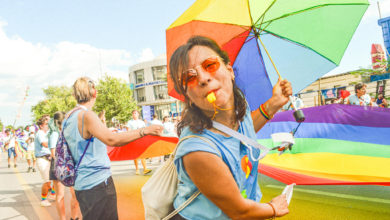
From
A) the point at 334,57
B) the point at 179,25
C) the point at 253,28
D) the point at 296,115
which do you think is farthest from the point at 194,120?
the point at 334,57

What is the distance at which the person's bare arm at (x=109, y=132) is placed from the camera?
223 centimetres

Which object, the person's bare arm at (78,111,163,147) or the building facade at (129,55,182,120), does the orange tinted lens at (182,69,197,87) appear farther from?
the building facade at (129,55,182,120)

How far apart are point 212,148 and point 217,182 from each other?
0.14 m

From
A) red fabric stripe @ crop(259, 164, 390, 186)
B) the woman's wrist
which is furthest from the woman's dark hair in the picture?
red fabric stripe @ crop(259, 164, 390, 186)

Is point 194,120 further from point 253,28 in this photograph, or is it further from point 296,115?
point 253,28

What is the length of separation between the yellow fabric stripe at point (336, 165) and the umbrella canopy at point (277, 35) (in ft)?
Answer: 4.51

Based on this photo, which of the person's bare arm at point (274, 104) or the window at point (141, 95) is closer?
the person's bare arm at point (274, 104)

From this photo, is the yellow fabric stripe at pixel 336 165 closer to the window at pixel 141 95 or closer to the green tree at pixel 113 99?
the green tree at pixel 113 99

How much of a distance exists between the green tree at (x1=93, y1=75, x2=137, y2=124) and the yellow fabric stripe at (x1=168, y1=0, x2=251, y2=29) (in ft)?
119

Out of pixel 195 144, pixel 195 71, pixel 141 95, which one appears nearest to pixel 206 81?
pixel 195 71

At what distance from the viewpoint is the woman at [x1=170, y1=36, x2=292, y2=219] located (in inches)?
44.1

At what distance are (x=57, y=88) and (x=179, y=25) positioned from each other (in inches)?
2421

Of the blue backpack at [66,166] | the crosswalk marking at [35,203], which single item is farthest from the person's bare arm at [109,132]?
the crosswalk marking at [35,203]

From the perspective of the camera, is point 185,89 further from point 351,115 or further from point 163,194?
point 351,115
